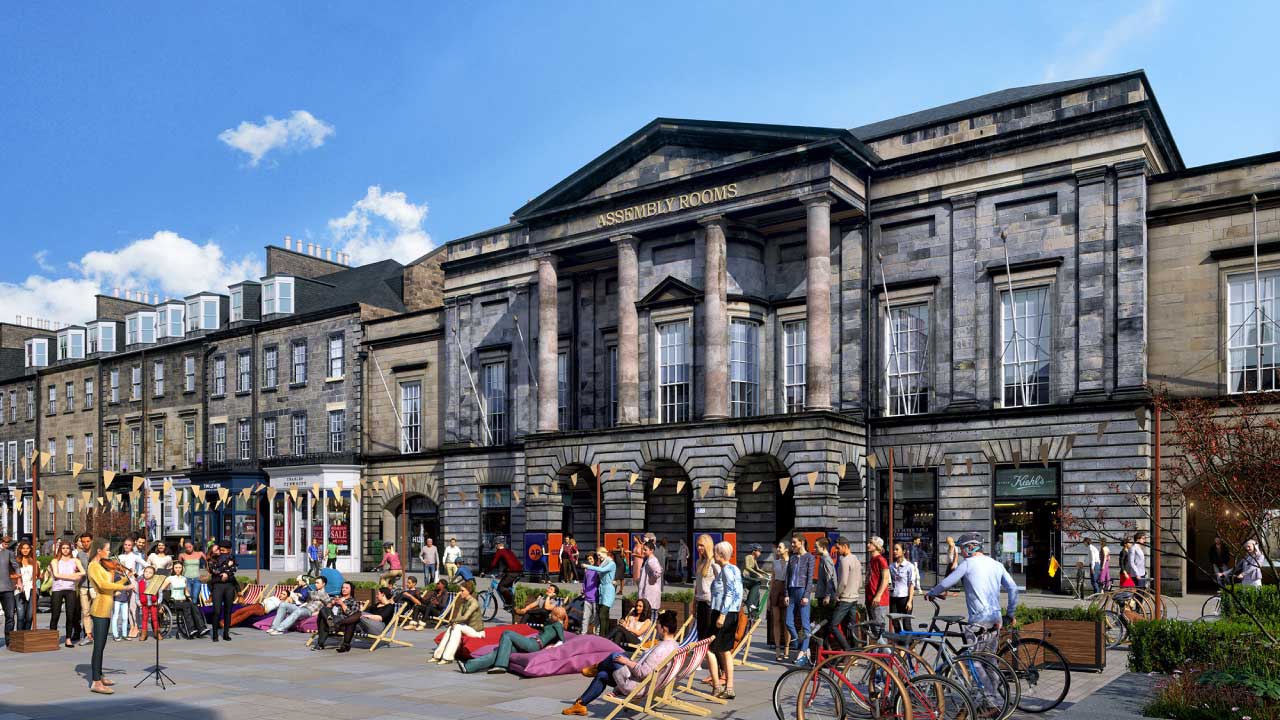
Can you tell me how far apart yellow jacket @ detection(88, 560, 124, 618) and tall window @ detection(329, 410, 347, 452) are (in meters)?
34.8

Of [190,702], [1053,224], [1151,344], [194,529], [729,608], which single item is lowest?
[194,529]

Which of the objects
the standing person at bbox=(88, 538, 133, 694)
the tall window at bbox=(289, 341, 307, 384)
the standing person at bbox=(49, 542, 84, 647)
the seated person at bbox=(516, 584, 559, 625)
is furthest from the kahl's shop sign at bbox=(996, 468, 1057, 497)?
the tall window at bbox=(289, 341, 307, 384)

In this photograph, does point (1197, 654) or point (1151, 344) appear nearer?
point (1197, 654)

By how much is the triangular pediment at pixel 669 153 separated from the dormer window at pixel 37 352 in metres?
46.1

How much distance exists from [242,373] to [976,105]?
124 ft

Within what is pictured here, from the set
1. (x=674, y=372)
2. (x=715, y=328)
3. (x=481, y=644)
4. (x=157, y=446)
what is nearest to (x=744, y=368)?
(x=715, y=328)

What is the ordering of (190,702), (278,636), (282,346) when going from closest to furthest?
(190,702) < (278,636) < (282,346)

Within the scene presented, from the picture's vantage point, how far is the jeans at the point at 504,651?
15703mm

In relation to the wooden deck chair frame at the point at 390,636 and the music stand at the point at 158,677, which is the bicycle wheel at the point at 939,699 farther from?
the wooden deck chair frame at the point at 390,636

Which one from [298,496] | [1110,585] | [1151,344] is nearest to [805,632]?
[1110,585]

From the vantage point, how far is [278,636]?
21.4 meters

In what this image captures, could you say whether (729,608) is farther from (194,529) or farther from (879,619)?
(194,529)

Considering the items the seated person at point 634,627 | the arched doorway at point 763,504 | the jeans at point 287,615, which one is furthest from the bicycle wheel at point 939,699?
the arched doorway at point 763,504

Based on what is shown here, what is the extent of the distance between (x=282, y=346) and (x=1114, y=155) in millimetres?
38890
